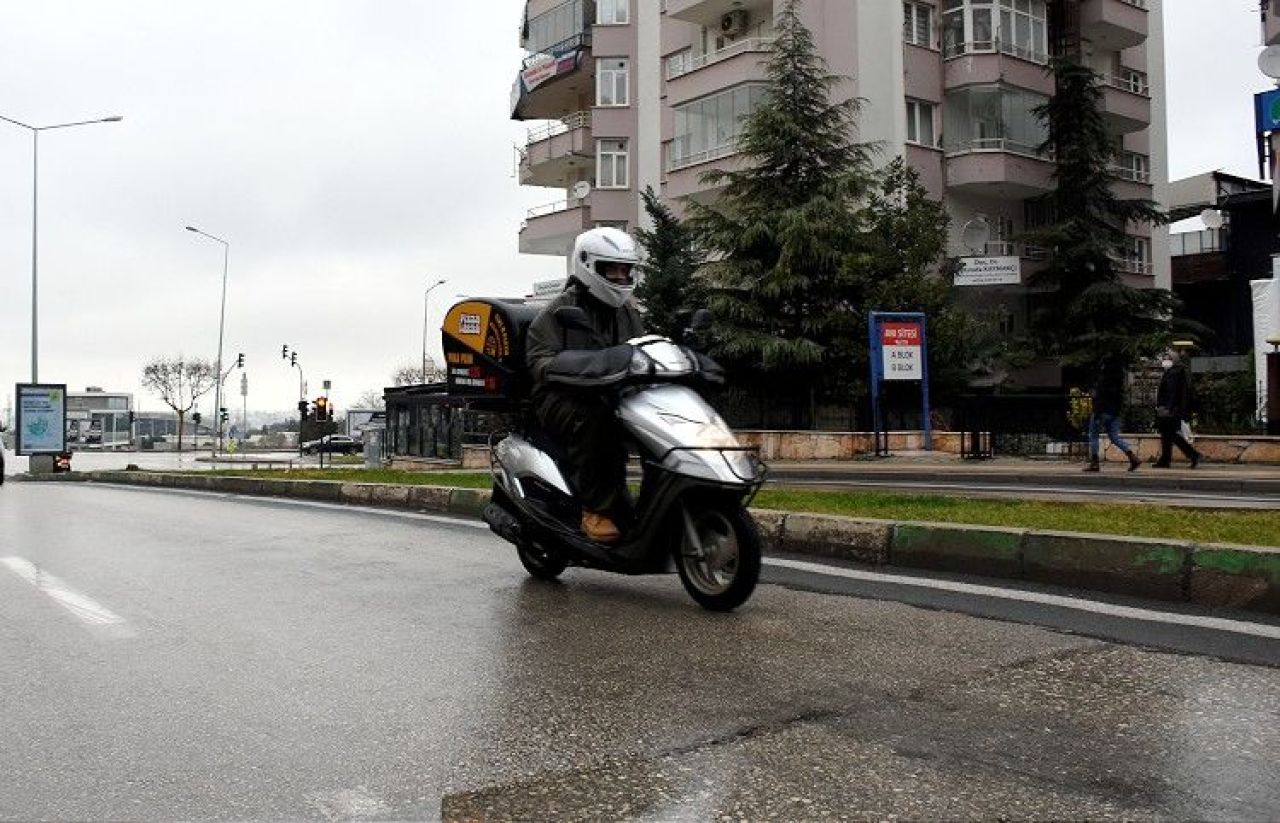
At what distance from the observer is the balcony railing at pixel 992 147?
33.6 metres

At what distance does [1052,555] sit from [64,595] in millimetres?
5406

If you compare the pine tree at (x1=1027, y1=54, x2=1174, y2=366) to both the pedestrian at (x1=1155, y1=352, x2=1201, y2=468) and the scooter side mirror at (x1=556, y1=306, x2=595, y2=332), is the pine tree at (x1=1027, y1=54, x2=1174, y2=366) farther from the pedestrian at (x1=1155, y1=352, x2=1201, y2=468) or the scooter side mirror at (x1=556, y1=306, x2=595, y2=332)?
the scooter side mirror at (x1=556, y1=306, x2=595, y2=332)

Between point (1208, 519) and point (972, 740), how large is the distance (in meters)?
5.21

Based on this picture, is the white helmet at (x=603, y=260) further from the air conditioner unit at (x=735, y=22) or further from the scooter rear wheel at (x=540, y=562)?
the air conditioner unit at (x=735, y=22)

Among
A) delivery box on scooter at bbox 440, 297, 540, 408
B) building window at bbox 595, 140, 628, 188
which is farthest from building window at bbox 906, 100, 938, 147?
delivery box on scooter at bbox 440, 297, 540, 408

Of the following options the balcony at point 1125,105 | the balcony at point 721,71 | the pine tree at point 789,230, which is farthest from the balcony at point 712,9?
the balcony at point 1125,105

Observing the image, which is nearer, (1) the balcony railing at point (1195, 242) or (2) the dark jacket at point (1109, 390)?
(2) the dark jacket at point (1109, 390)

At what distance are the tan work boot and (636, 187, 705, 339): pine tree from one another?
2279 cm

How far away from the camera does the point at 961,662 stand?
4215 mm

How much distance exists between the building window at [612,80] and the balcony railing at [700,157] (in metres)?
5.18

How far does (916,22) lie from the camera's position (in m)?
33.5

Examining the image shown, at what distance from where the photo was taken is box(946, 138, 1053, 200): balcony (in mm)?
32969

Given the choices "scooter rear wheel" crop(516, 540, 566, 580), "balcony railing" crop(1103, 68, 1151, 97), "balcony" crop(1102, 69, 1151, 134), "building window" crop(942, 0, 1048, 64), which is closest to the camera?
"scooter rear wheel" crop(516, 540, 566, 580)

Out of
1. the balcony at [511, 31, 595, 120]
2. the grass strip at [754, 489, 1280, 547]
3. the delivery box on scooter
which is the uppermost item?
the balcony at [511, 31, 595, 120]
